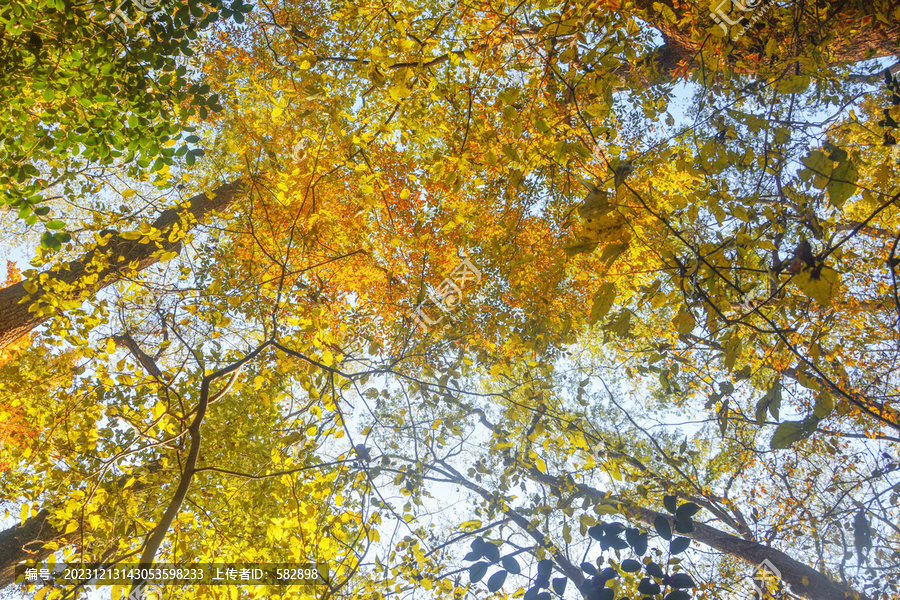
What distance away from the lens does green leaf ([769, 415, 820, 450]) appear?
4.38ft

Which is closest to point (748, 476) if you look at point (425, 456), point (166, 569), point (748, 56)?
point (425, 456)

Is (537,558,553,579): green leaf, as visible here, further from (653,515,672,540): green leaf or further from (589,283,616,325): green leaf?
(589,283,616,325): green leaf

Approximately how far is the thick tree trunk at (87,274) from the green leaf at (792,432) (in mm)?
3657

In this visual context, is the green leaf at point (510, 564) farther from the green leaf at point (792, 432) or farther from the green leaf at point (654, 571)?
the green leaf at point (792, 432)

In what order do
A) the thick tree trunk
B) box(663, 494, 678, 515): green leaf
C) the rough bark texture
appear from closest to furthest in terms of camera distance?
box(663, 494, 678, 515): green leaf → the thick tree trunk → the rough bark texture

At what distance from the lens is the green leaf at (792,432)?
4.38 feet

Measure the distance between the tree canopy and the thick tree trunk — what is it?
2.8 inches

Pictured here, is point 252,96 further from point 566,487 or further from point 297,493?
point 566,487

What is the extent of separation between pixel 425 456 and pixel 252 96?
4.79 meters

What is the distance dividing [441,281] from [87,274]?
4.55 metres

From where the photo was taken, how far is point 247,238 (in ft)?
17.8

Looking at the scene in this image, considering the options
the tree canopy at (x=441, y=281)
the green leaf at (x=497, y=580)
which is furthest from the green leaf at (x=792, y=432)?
the green leaf at (x=497, y=580)

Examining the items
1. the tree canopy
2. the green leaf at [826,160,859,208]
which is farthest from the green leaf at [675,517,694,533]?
the green leaf at [826,160,859,208]

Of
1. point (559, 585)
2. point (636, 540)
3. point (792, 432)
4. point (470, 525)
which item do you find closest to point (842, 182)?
point (792, 432)
